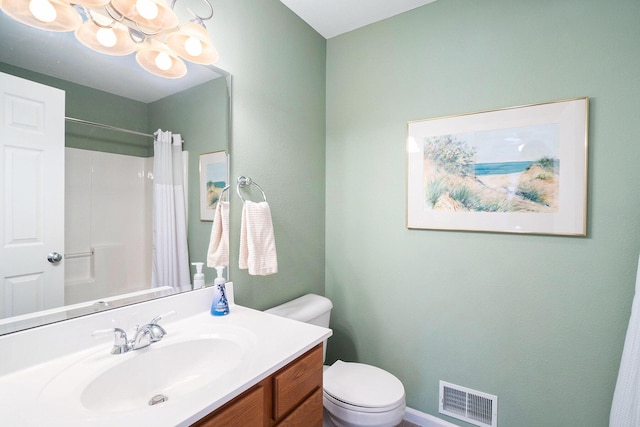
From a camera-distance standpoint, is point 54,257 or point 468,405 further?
point 468,405

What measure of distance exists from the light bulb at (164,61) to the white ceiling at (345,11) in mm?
896

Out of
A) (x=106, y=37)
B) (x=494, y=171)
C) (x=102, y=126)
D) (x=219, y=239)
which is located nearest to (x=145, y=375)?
(x=219, y=239)

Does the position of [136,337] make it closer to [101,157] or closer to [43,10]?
[101,157]

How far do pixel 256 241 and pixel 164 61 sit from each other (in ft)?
2.70

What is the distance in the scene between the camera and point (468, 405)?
5.30 ft

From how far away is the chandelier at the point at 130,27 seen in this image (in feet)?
2.86

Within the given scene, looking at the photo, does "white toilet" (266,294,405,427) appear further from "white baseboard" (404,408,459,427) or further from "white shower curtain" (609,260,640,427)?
"white shower curtain" (609,260,640,427)

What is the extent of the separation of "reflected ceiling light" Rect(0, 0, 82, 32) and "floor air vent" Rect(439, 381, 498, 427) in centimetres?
226

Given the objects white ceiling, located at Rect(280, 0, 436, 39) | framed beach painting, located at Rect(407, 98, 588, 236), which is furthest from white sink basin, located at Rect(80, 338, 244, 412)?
white ceiling, located at Rect(280, 0, 436, 39)

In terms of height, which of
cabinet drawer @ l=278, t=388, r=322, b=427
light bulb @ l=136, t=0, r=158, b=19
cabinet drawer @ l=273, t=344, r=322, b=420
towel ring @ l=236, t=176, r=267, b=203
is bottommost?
cabinet drawer @ l=278, t=388, r=322, b=427

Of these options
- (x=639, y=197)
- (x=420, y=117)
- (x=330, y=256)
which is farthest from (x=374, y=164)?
(x=639, y=197)

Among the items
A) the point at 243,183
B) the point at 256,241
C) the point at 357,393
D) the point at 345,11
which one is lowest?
the point at 357,393

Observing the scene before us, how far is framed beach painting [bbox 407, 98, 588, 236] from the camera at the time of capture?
1.36 metres

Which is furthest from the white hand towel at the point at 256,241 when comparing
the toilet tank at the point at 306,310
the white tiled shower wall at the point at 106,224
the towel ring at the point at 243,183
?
the white tiled shower wall at the point at 106,224
